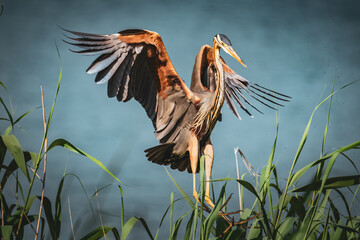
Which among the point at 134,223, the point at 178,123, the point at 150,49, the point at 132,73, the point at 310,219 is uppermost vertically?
the point at 150,49

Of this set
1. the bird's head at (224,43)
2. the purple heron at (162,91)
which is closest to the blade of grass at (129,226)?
the purple heron at (162,91)

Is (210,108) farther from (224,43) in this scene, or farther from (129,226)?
(129,226)

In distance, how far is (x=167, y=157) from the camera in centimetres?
188

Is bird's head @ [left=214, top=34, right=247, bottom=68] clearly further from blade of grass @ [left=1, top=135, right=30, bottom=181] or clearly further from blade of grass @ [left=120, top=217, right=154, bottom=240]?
blade of grass @ [left=1, top=135, right=30, bottom=181]

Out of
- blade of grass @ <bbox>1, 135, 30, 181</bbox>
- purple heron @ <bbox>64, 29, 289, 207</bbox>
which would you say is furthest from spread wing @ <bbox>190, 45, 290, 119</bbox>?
blade of grass @ <bbox>1, 135, 30, 181</bbox>

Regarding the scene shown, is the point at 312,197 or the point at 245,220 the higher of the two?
the point at 312,197

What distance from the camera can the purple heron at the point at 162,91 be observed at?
68.2 inches

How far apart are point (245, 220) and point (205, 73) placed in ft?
4.12

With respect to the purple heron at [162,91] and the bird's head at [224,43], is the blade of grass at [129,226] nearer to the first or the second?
the purple heron at [162,91]

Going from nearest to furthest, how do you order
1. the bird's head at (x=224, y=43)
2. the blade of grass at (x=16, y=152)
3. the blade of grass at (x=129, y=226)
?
1. the blade of grass at (x=16, y=152)
2. the blade of grass at (x=129, y=226)
3. the bird's head at (x=224, y=43)

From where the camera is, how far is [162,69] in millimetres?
1836

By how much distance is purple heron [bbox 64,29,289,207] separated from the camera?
173 centimetres

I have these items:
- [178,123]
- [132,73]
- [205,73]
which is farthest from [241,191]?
[205,73]

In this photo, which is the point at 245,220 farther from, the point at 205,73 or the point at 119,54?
the point at 205,73
